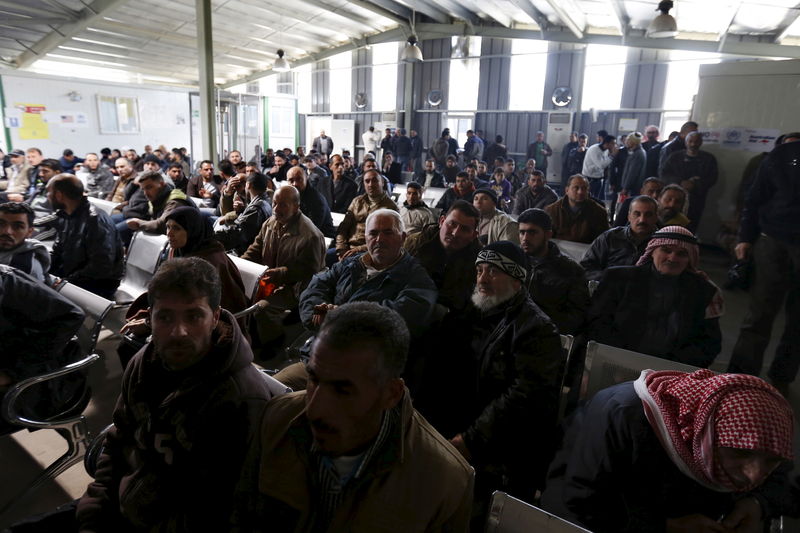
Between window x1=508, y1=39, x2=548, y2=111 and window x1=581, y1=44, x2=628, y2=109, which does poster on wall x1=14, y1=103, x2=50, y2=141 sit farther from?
window x1=581, y1=44, x2=628, y2=109

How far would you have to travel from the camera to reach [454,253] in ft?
10.5

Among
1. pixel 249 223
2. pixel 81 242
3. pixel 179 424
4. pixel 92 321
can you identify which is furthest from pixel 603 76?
pixel 179 424

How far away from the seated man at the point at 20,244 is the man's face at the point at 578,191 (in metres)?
4.28

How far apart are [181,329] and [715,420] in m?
1.57

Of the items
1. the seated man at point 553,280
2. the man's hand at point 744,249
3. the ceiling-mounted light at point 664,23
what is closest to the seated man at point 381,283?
the seated man at point 553,280

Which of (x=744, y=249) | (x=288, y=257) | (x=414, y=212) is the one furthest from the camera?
(x=414, y=212)

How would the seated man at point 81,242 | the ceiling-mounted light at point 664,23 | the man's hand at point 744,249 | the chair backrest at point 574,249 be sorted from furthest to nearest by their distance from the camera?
the ceiling-mounted light at point 664,23 < the chair backrest at point 574,249 < the seated man at point 81,242 < the man's hand at point 744,249

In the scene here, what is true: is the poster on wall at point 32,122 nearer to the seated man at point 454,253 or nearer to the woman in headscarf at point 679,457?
the seated man at point 454,253

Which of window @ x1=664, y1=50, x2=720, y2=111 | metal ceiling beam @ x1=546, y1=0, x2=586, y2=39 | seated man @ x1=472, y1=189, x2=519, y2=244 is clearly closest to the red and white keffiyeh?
seated man @ x1=472, y1=189, x2=519, y2=244

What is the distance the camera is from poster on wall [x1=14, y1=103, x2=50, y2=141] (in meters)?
11.9

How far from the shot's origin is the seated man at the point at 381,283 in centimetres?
244

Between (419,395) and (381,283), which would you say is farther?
(381,283)

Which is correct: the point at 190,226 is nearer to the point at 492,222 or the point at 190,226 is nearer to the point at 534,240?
the point at 534,240

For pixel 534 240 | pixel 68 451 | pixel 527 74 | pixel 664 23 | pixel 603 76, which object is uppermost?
pixel 527 74
